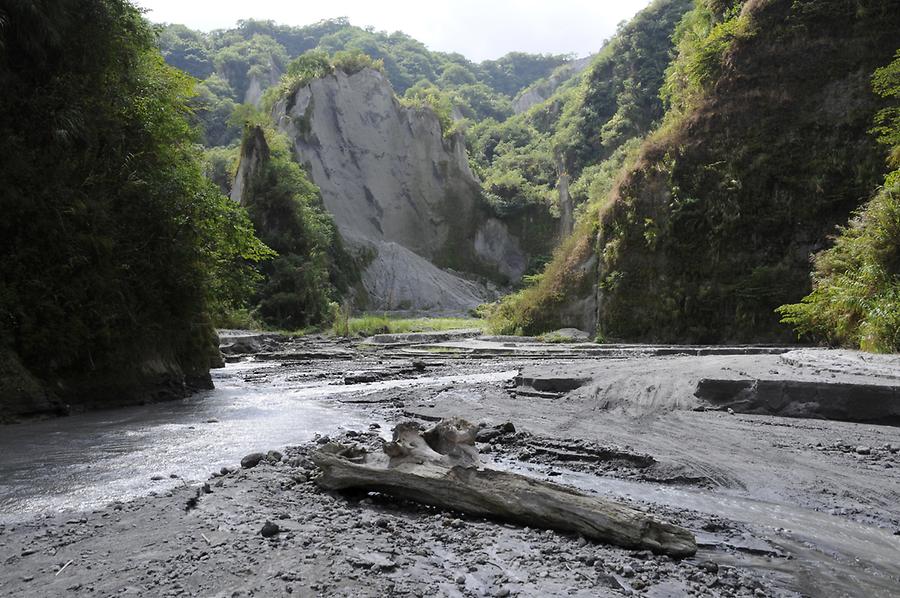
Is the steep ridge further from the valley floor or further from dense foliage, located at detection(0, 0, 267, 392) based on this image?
dense foliage, located at detection(0, 0, 267, 392)

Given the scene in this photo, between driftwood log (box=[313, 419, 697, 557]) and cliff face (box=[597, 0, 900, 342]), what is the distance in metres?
16.9

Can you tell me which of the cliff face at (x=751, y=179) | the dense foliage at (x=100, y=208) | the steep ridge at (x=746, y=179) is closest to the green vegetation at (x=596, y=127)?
the steep ridge at (x=746, y=179)

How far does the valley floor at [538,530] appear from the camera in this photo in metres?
3.78

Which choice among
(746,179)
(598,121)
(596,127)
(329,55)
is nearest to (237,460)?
(746,179)

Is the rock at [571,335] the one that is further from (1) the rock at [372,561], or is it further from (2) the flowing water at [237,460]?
(1) the rock at [372,561]

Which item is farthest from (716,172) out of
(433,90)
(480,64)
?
(480,64)

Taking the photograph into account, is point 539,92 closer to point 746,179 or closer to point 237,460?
point 746,179

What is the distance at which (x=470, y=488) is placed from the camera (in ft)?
16.1

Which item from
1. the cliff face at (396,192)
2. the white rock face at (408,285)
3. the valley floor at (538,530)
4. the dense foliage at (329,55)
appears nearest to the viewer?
the valley floor at (538,530)

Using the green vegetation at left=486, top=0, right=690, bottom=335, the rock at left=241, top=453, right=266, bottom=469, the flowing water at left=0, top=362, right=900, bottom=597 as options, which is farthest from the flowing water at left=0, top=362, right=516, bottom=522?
→ the green vegetation at left=486, top=0, right=690, bottom=335

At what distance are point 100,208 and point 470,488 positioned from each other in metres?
9.59

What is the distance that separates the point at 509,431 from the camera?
800 centimetres

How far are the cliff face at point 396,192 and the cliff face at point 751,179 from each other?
3063 cm

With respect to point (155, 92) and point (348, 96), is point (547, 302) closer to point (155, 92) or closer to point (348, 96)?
point (155, 92)
